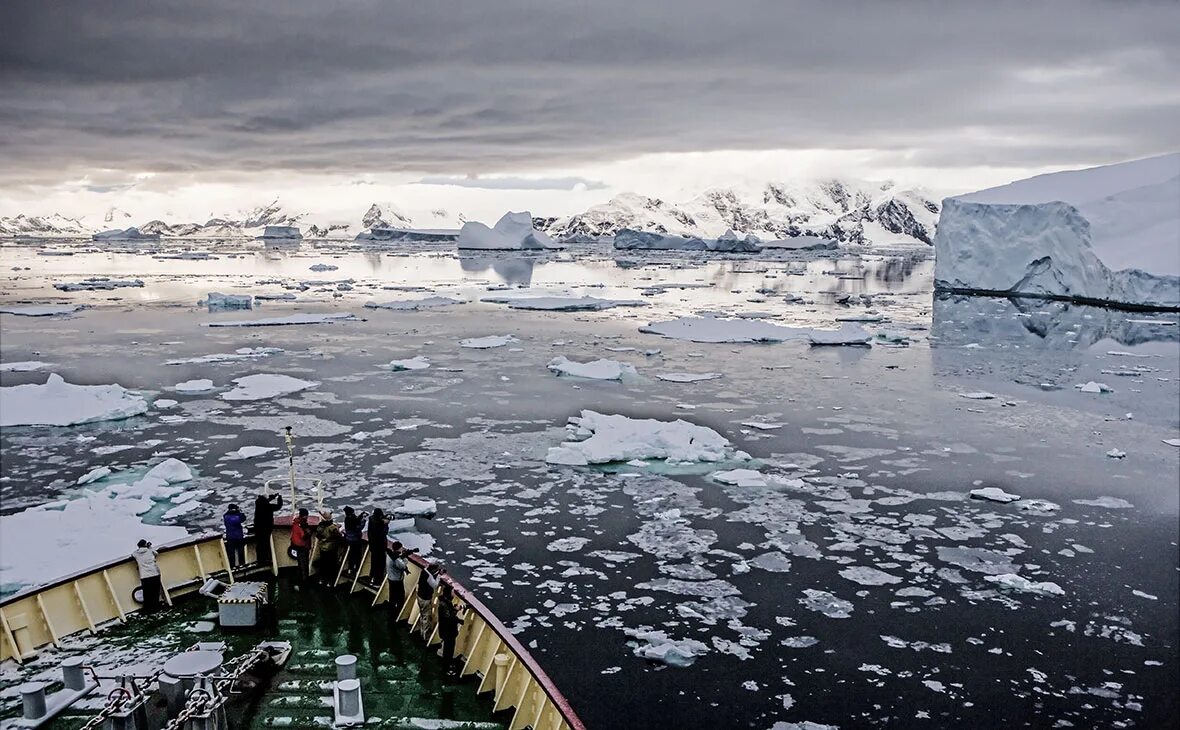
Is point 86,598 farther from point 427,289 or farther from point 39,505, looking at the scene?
point 427,289

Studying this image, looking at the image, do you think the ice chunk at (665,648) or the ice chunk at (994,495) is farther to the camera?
the ice chunk at (994,495)

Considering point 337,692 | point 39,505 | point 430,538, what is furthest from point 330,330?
point 337,692

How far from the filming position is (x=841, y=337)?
31984 mm

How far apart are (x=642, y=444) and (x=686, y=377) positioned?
844 cm

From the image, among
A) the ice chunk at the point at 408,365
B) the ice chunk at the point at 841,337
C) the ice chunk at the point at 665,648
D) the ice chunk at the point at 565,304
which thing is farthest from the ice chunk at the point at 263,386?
the ice chunk at the point at 565,304

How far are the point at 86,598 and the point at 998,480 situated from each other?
536 inches

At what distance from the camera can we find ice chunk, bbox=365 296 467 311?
42.3 metres

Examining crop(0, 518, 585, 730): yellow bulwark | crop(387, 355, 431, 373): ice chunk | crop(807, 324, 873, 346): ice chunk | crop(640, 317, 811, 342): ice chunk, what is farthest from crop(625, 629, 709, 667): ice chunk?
crop(807, 324, 873, 346): ice chunk

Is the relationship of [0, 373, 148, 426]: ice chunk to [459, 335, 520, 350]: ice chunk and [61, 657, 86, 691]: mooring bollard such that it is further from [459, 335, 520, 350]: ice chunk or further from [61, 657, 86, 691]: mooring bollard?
[61, 657, 86, 691]: mooring bollard

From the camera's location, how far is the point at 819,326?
37.1 metres

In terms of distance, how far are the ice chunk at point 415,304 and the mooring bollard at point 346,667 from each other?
117 feet

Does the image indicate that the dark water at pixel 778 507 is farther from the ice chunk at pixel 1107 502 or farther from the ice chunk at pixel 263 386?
the ice chunk at pixel 263 386

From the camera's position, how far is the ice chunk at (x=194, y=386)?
2211 centimetres

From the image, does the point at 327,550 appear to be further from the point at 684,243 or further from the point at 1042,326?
the point at 684,243
